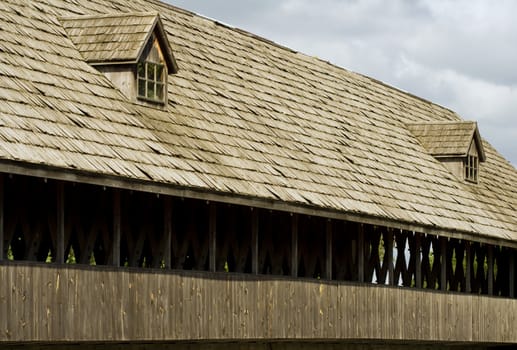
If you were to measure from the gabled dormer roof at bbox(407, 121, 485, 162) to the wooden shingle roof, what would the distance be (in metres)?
0.31

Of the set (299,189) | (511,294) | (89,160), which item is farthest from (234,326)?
(511,294)

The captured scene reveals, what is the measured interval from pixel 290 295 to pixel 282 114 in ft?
16.5

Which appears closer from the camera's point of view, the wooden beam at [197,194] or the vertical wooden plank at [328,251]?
the wooden beam at [197,194]

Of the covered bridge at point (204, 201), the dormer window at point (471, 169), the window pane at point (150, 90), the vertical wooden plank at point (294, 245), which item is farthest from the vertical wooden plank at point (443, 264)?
the window pane at point (150, 90)

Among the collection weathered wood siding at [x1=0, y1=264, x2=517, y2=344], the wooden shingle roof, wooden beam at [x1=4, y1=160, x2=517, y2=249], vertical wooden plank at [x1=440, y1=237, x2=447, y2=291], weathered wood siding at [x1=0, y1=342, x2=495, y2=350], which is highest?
the wooden shingle roof

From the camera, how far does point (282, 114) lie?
31422mm

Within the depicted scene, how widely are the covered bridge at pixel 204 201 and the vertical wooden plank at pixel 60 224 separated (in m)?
0.03

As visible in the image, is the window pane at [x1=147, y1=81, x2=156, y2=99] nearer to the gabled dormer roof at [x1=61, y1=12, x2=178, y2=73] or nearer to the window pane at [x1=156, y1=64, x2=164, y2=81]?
the window pane at [x1=156, y1=64, x2=164, y2=81]

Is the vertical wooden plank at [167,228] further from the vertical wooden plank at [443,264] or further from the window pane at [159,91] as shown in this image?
the vertical wooden plank at [443,264]

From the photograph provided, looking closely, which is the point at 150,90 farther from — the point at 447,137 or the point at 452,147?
the point at 447,137

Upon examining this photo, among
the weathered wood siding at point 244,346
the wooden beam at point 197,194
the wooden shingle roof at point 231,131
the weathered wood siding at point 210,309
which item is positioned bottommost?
the weathered wood siding at point 244,346

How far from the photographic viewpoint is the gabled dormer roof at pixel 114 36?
25.3 metres

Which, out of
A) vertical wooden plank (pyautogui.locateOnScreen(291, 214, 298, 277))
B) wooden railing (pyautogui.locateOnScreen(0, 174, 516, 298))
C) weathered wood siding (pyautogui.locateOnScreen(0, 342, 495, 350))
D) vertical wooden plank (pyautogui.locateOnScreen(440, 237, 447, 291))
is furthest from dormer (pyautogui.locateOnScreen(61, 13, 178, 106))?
vertical wooden plank (pyautogui.locateOnScreen(440, 237, 447, 291))

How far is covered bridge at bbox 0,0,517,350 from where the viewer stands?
21250 millimetres
